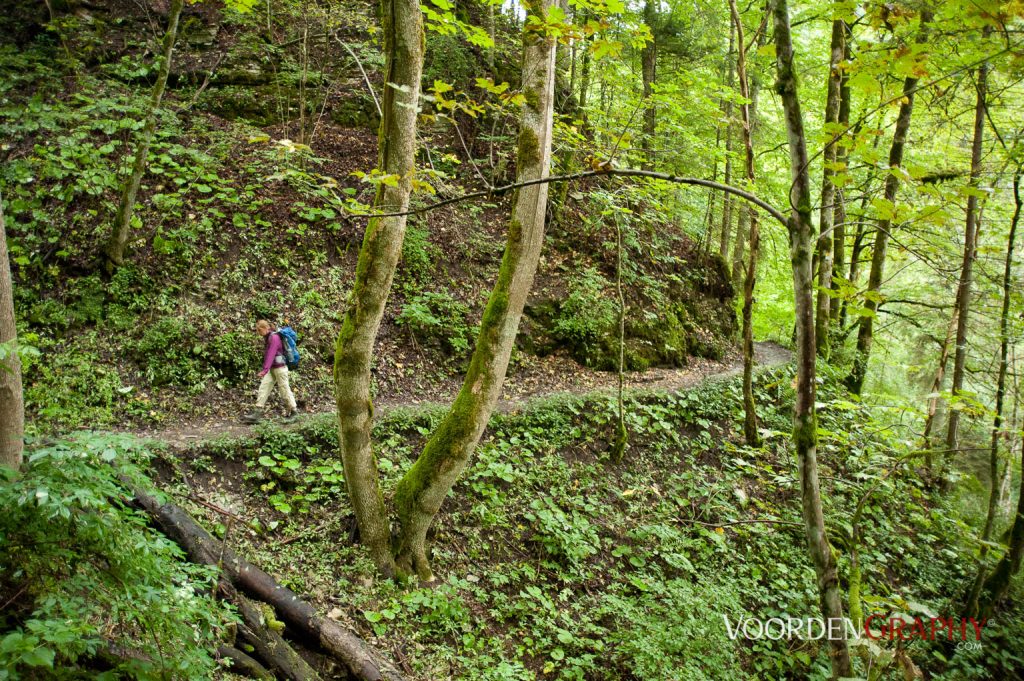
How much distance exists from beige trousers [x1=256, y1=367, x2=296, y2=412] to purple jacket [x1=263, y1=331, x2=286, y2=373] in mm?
77

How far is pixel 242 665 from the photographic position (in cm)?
411

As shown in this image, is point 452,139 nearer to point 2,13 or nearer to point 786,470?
point 2,13

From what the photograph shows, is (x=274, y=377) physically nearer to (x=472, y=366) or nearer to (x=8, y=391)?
(x=472, y=366)

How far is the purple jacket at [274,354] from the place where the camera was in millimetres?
7637

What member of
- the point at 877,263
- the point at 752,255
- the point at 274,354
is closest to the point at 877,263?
the point at 877,263

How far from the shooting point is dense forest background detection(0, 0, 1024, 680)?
3.09 m

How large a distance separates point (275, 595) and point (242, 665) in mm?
786

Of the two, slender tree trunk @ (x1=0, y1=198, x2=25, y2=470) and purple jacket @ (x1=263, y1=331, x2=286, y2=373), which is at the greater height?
slender tree trunk @ (x1=0, y1=198, x2=25, y2=470)

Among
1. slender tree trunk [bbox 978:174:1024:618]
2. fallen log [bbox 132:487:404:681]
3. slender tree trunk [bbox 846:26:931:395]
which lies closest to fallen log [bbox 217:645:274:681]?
fallen log [bbox 132:487:404:681]

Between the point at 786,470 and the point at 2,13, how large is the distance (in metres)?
16.9

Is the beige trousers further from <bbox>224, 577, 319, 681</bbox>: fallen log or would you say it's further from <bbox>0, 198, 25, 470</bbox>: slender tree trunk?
<bbox>0, 198, 25, 470</bbox>: slender tree trunk

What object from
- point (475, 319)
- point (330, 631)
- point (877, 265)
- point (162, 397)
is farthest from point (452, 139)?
point (330, 631)

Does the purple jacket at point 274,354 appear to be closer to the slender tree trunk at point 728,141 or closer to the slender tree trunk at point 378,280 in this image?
the slender tree trunk at point 378,280

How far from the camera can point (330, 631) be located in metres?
4.70
